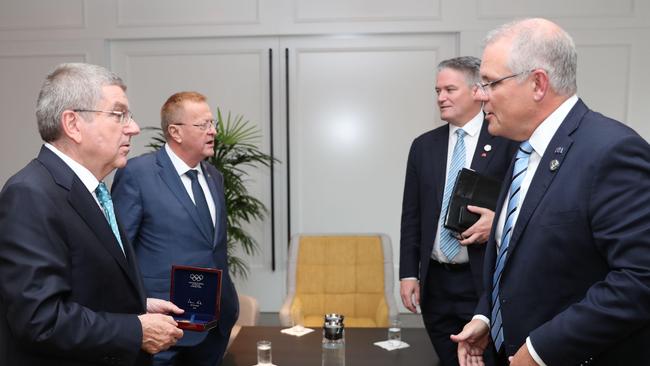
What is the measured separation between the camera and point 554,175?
141 centimetres

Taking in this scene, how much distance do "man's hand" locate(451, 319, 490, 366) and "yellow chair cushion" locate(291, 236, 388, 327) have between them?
1862 mm

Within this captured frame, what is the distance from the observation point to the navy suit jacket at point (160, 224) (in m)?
2.53

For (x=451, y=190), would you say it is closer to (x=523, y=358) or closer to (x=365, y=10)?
(x=523, y=358)

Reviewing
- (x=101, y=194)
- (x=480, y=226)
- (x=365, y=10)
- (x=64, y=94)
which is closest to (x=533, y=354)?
(x=480, y=226)

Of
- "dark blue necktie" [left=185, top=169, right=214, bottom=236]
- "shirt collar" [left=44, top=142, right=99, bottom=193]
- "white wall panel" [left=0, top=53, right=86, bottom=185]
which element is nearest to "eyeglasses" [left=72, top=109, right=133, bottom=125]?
"shirt collar" [left=44, top=142, right=99, bottom=193]

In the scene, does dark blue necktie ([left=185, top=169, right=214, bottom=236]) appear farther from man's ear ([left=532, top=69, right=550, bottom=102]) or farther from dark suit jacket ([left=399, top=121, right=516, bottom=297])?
man's ear ([left=532, top=69, right=550, bottom=102])

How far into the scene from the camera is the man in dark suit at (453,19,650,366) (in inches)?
49.6

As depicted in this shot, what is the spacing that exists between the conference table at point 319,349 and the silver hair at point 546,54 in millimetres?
1188

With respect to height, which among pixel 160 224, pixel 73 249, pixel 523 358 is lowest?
pixel 523 358

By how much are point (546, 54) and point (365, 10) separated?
3587 mm

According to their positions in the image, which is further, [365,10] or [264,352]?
[365,10]

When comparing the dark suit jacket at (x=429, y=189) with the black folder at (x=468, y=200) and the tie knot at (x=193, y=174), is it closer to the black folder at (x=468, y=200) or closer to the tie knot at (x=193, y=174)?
the black folder at (x=468, y=200)

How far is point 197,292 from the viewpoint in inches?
81.1

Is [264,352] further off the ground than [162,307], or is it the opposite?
[162,307]
